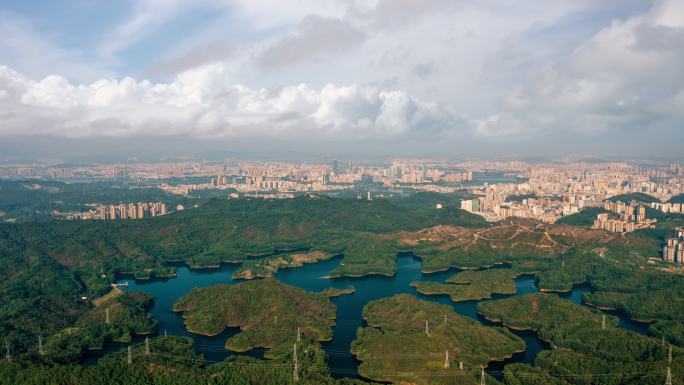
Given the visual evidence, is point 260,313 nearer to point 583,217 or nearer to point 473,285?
point 473,285

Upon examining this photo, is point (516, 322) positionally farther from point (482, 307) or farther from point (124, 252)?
point (124, 252)

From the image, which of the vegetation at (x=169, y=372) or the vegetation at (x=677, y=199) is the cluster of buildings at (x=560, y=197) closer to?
the vegetation at (x=677, y=199)

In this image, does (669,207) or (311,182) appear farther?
(311,182)

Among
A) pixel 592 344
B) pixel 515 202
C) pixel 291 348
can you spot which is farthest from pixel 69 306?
pixel 515 202

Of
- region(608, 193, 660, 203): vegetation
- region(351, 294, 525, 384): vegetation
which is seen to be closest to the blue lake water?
region(351, 294, 525, 384): vegetation

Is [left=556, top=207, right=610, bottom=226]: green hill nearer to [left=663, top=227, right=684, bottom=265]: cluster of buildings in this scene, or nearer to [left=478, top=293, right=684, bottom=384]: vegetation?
[left=663, top=227, right=684, bottom=265]: cluster of buildings

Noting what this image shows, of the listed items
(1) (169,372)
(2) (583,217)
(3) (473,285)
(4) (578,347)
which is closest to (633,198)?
(2) (583,217)
